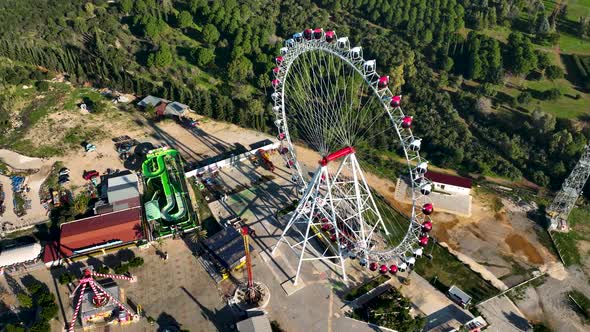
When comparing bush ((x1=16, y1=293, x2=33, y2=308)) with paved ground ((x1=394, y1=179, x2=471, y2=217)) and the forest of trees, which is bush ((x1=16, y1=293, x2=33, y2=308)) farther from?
paved ground ((x1=394, y1=179, x2=471, y2=217))

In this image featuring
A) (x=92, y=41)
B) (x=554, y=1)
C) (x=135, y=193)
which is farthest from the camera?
(x=554, y=1)

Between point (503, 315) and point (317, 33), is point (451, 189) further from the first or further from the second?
point (317, 33)

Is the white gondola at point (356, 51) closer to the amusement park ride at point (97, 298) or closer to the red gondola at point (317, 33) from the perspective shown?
the red gondola at point (317, 33)

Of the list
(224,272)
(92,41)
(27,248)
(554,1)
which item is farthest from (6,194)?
(554,1)

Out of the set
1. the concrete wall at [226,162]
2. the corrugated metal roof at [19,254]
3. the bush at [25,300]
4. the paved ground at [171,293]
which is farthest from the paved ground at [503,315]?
the corrugated metal roof at [19,254]

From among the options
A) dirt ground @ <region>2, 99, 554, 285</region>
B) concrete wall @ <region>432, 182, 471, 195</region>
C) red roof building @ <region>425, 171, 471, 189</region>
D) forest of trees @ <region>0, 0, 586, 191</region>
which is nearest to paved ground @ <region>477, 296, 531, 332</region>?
dirt ground @ <region>2, 99, 554, 285</region>

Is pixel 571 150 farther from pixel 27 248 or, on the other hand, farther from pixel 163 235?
pixel 27 248
